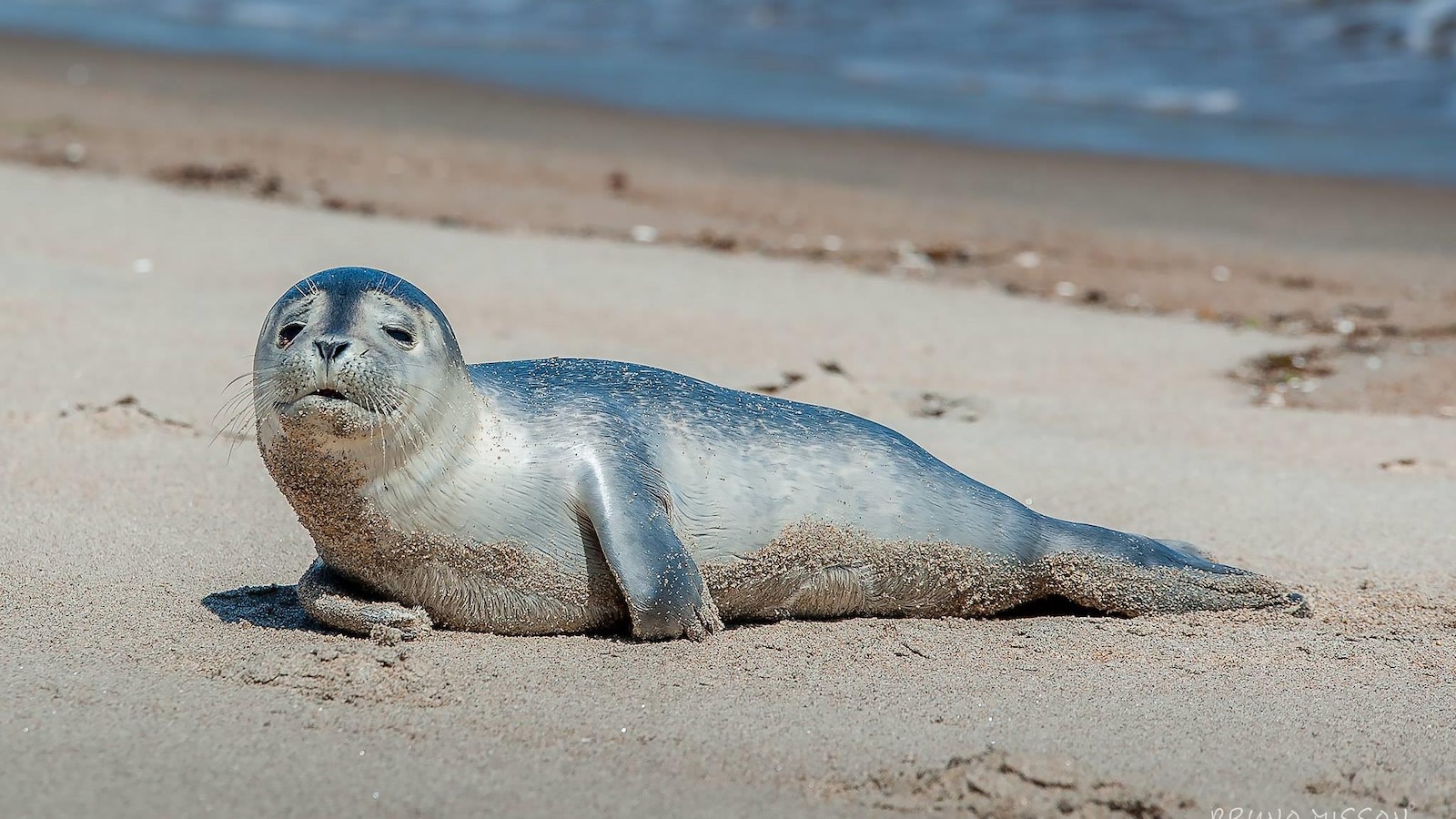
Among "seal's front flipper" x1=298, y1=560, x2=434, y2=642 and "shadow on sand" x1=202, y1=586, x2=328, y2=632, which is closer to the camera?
"seal's front flipper" x1=298, y1=560, x2=434, y2=642

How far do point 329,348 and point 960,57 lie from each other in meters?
13.3

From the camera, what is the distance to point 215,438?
16.0ft

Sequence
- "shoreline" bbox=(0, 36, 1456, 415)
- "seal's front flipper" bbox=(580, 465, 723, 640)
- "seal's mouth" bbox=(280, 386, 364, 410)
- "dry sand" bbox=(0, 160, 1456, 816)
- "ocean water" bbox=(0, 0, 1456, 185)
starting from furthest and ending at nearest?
"ocean water" bbox=(0, 0, 1456, 185)
"shoreline" bbox=(0, 36, 1456, 415)
"seal's front flipper" bbox=(580, 465, 723, 640)
"seal's mouth" bbox=(280, 386, 364, 410)
"dry sand" bbox=(0, 160, 1456, 816)

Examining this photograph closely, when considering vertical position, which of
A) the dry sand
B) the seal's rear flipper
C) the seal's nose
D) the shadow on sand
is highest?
the seal's nose

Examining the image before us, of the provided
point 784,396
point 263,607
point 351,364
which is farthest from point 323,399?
point 784,396

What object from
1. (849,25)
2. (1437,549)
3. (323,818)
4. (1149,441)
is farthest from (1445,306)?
(849,25)

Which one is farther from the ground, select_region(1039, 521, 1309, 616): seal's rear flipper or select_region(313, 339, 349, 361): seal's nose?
select_region(313, 339, 349, 361): seal's nose

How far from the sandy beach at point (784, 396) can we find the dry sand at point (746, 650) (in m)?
0.01

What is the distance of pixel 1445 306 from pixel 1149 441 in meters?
3.23

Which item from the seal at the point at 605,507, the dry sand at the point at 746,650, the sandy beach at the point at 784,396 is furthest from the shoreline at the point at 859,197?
the seal at the point at 605,507

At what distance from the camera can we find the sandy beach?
2.96 m

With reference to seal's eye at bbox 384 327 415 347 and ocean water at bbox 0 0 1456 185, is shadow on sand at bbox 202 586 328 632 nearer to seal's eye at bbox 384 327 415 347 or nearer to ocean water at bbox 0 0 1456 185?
seal's eye at bbox 384 327 415 347

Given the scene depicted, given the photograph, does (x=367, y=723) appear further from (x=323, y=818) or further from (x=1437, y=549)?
(x=1437, y=549)

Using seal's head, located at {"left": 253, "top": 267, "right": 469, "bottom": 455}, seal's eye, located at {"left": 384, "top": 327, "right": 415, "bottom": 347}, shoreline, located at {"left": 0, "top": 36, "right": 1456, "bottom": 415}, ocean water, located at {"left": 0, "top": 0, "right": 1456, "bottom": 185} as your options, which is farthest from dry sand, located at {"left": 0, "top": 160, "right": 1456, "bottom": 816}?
ocean water, located at {"left": 0, "top": 0, "right": 1456, "bottom": 185}
